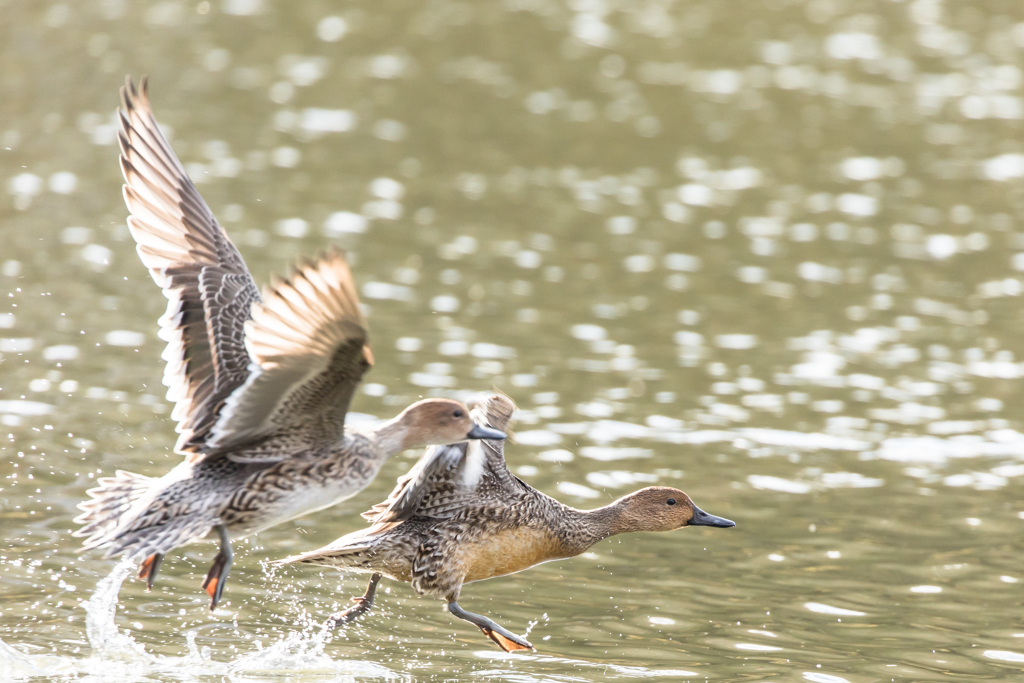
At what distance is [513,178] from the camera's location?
17188 mm

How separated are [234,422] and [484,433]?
3.68ft

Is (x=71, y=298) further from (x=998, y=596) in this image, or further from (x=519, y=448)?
(x=998, y=596)

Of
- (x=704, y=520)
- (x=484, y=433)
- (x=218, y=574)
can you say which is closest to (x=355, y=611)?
(x=218, y=574)

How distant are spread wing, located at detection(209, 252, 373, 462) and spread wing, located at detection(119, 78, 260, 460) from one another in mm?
284

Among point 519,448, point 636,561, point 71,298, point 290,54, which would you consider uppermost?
point 290,54

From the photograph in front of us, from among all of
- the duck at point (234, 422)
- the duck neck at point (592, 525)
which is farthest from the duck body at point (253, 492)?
the duck neck at point (592, 525)

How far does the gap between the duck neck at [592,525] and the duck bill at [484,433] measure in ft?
3.60

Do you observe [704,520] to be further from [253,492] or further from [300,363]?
[300,363]

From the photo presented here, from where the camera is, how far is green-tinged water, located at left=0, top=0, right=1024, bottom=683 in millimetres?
7656

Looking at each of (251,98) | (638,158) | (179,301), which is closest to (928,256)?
(638,158)

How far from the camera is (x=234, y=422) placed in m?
6.50

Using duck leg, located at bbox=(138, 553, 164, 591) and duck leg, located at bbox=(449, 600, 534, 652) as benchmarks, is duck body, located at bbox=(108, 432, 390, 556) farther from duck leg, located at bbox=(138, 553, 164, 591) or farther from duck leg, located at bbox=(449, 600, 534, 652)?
duck leg, located at bbox=(449, 600, 534, 652)

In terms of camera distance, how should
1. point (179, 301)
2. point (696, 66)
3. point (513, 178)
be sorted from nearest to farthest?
point (179, 301) < point (513, 178) < point (696, 66)

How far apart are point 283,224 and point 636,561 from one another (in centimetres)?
703
